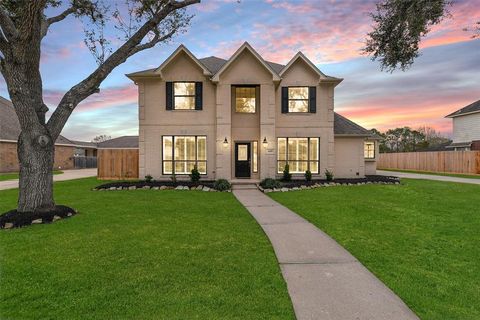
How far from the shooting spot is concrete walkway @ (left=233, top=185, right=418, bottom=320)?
3.17 meters

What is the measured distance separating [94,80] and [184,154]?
25.7 feet

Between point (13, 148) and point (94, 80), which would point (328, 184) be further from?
point (13, 148)

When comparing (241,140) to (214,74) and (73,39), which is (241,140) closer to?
(214,74)

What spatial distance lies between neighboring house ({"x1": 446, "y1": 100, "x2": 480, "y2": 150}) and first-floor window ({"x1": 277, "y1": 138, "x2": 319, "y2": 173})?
22.8m

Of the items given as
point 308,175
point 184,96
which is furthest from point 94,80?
point 308,175

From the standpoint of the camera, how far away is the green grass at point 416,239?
3559mm

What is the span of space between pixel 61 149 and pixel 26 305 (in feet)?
119

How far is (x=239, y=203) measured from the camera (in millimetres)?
10203

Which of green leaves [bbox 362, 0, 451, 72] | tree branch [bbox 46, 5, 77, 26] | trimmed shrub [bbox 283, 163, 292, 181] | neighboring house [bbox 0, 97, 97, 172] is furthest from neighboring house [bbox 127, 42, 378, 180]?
neighboring house [bbox 0, 97, 97, 172]

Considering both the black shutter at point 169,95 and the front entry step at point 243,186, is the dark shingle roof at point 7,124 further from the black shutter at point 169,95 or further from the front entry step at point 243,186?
the front entry step at point 243,186

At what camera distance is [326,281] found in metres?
3.93

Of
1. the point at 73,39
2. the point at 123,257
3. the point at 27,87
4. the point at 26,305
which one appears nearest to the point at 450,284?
the point at 123,257

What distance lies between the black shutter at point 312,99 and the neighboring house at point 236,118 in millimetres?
57

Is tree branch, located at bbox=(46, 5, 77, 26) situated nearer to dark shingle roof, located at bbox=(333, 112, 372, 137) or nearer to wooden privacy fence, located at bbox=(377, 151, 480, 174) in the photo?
dark shingle roof, located at bbox=(333, 112, 372, 137)
